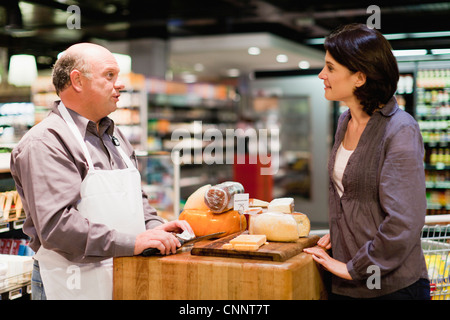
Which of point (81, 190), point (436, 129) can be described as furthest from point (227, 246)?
point (436, 129)

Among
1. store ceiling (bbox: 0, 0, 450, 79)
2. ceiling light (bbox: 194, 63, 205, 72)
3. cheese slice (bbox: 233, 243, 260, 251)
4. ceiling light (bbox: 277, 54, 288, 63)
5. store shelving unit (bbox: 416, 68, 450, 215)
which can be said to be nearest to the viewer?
cheese slice (bbox: 233, 243, 260, 251)

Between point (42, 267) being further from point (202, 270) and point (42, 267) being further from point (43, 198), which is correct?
point (202, 270)

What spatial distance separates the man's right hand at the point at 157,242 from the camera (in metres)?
1.84

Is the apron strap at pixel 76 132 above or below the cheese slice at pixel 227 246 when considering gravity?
above

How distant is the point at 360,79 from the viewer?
1.83m

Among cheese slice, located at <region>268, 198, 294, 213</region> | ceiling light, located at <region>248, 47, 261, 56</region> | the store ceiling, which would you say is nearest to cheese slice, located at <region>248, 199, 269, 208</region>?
cheese slice, located at <region>268, 198, 294, 213</region>

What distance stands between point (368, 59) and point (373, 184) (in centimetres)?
45

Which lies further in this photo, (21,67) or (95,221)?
(21,67)

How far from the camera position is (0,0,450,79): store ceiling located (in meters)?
8.62

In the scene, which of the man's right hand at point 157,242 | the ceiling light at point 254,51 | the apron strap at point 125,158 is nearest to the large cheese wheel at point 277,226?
the man's right hand at point 157,242

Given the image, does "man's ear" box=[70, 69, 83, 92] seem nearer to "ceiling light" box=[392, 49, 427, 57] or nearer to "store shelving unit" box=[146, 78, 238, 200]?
"ceiling light" box=[392, 49, 427, 57]

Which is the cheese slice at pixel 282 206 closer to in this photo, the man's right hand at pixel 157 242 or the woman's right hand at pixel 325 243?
the woman's right hand at pixel 325 243

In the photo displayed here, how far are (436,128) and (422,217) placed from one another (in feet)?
21.7

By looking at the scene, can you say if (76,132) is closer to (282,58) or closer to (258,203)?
(258,203)
